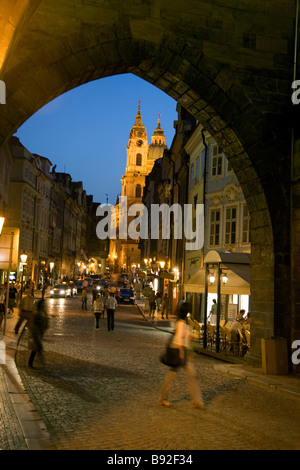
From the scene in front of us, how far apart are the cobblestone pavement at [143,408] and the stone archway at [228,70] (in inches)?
149

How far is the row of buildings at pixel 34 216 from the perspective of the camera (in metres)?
45.0

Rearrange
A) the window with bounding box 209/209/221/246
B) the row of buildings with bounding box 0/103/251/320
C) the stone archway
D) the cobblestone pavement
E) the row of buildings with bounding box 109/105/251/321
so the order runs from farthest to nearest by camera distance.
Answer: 1. the window with bounding box 209/209/221/246
2. the row of buildings with bounding box 0/103/251/320
3. the row of buildings with bounding box 109/105/251/321
4. the stone archway
5. the cobblestone pavement

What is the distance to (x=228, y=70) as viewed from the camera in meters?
14.5

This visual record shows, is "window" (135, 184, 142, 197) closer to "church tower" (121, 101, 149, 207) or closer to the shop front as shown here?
"church tower" (121, 101, 149, 207)

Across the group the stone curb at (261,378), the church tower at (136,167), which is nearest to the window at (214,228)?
the stone curb at (261,378)

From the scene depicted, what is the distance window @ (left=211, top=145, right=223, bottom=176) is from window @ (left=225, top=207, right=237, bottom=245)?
249 cm

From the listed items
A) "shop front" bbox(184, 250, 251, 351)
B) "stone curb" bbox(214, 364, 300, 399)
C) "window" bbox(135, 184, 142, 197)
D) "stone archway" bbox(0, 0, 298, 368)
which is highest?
"window" bbox(135, 184, 142, 197)

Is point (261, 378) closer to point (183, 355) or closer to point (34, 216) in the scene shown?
point (183, 355)

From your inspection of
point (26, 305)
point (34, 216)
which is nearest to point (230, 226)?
point (26, 305)

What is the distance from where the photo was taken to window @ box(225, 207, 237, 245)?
90.9ft

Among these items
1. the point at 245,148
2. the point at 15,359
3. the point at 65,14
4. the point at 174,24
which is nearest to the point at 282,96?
the point at 245,148

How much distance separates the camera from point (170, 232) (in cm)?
4603

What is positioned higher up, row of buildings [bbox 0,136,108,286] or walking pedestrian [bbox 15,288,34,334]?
row of buildings [bbox 0,136,108,286]

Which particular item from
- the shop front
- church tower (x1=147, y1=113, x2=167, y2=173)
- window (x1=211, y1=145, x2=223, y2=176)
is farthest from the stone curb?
church tower (x1=147, y1=113, x2=167, y2=173)
